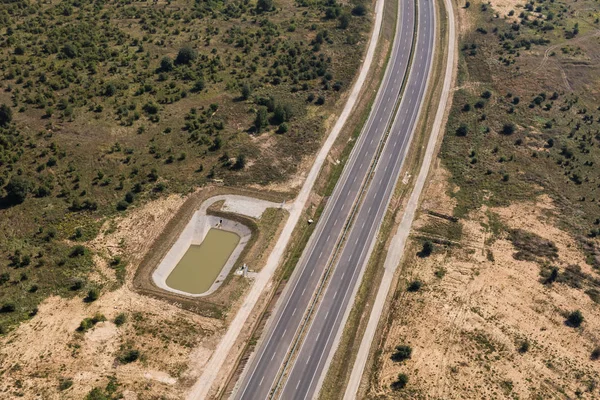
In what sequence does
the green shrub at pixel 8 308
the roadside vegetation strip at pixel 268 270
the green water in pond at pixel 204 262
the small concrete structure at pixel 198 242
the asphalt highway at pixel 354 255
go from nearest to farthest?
the roadside vegetation strip at pixel 268 270
the green shrub at pixel 8 308
the asphalt highway at pixel 354 255
the small concrete structure at pixel 198 242
the green water in pond at pixel 204 262

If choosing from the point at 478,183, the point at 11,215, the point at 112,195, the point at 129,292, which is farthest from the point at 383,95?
the point at 11,215

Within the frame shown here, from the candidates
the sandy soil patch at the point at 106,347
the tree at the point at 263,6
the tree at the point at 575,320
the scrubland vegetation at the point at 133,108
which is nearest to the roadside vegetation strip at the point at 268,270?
the sandy soil patch at the point at 106,347

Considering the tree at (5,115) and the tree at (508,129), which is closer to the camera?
the tree at (5,115)

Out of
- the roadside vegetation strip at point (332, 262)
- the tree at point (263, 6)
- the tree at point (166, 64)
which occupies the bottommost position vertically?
the roadside vegetation strip at point (332, 262)

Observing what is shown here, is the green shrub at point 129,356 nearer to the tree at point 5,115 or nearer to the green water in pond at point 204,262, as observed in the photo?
the green water in pond at point 204,262

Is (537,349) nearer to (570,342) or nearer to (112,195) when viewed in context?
(570,342)

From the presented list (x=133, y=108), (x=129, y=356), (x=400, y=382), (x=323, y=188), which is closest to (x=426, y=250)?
(x=323, y=188)

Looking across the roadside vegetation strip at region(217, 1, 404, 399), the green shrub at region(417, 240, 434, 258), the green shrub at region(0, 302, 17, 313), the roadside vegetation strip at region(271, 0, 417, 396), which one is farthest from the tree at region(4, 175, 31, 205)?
the green shrub at region(417, 240, 434, 258)
